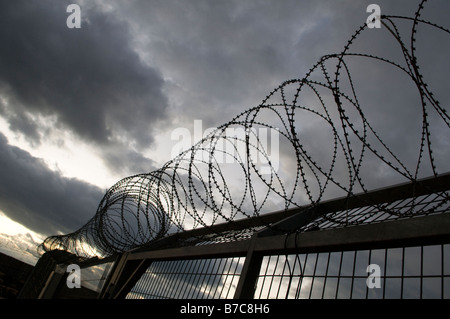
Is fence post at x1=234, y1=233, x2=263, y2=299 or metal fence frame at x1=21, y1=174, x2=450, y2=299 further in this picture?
fence post at x1=234, y1=233, x2=263, y2=299

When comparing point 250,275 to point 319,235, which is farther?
point 250,275

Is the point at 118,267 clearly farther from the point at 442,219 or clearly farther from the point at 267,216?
the point at 442,219

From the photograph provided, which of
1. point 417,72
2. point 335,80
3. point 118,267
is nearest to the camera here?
point 417,72

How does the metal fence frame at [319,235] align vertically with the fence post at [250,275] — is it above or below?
above

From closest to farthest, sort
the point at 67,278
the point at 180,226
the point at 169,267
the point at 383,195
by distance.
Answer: the point at 383,195
the point at 180,226
the point at 169,267
the point at 67,278

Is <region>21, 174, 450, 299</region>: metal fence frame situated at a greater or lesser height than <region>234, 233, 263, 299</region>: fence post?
greater

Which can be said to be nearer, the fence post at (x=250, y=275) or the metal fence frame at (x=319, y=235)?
the metal fence frame at (x=319, y=235)

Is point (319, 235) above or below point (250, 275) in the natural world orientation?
above
